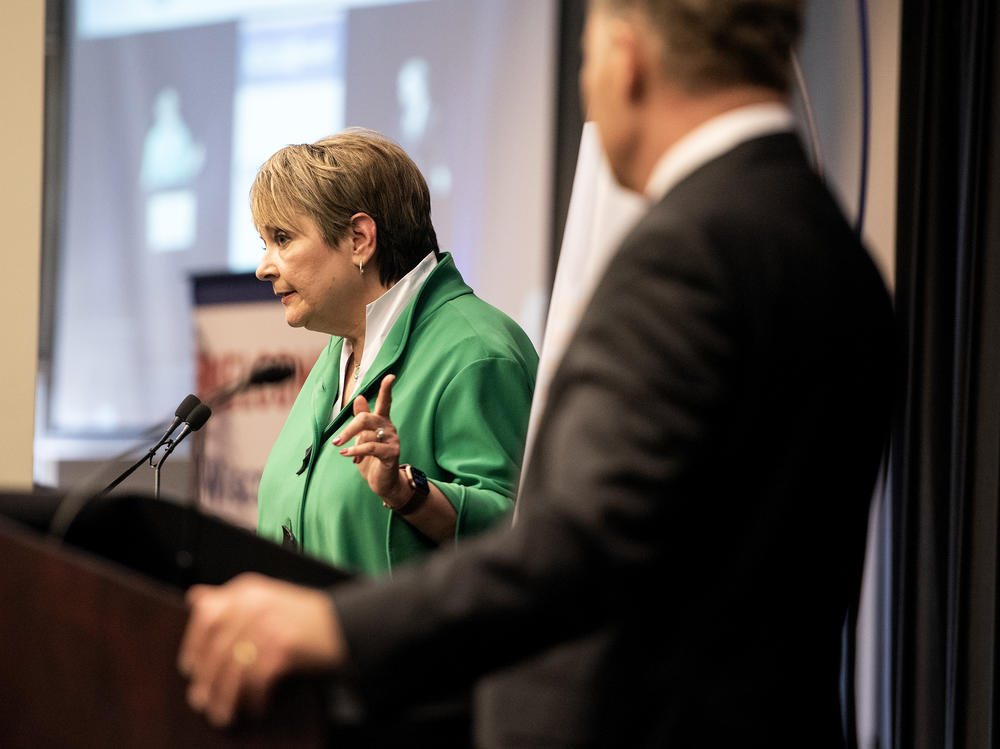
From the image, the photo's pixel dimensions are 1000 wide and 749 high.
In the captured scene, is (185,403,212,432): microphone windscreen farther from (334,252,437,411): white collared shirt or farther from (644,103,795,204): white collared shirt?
(644,103,795,204): white collared shirt

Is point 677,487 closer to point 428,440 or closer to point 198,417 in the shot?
point 198,417

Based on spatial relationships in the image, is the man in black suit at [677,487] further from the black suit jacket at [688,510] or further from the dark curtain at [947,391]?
the dark curtain at [947,391]

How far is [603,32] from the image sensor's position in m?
0.89

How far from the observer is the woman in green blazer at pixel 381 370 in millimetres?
1841

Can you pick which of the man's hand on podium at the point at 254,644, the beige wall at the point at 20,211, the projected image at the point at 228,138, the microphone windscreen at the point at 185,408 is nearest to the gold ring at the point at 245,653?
the man's hand on podium at the point at 254,644

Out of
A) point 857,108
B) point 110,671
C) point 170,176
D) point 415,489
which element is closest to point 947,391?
point 857,108

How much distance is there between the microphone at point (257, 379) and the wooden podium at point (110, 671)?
183 millimetres

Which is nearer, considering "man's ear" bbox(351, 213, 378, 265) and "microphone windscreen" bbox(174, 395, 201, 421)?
"microphone windscreen" bbox(174, 395, 201, 421)

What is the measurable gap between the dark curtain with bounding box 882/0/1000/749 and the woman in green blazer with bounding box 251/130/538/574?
4.89 ft

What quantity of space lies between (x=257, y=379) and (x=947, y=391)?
2.32m

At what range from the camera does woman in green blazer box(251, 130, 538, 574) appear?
6.04 feet

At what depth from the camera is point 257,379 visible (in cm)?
133

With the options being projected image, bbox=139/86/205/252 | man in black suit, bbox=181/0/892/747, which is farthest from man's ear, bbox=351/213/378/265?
projected image, bbox=139/86/205/252

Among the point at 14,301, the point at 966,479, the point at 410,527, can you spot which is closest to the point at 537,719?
the point at 410,527
